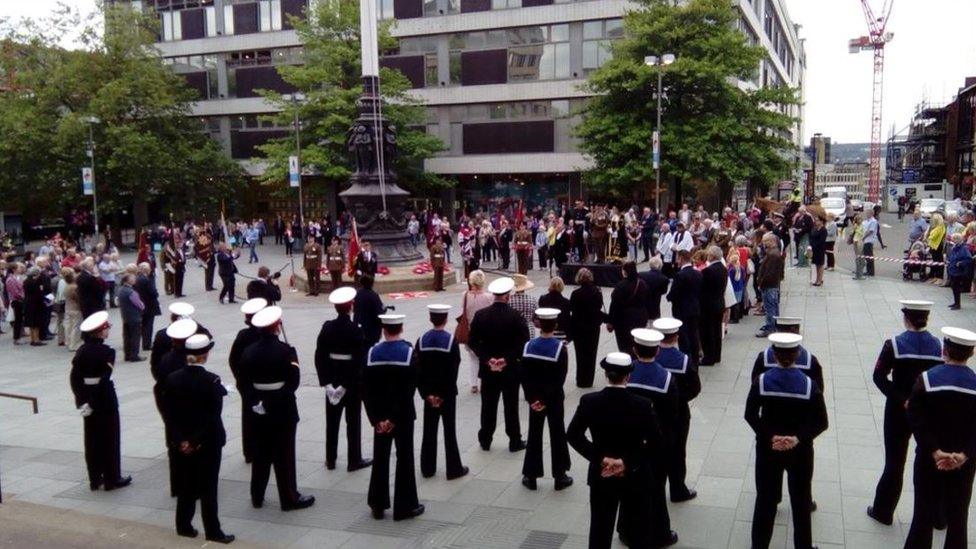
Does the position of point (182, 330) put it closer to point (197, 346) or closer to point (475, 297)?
point (197, 346)

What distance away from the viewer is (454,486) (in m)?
7.77

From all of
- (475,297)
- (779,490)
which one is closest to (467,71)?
(475,297)

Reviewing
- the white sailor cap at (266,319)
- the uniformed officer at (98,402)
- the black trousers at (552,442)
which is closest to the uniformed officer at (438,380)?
the black trousers at (552,442)

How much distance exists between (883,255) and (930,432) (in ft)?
75.9

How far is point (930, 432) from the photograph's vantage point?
5.70 meters

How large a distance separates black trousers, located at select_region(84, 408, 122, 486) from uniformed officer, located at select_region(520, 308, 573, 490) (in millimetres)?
4053

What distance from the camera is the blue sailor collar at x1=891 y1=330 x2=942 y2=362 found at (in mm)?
6535

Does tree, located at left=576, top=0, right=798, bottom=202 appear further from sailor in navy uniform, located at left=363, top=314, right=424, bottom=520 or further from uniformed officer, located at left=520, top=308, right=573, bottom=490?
sailor in navy uniform, located at left=363, top=314, right=424, bottom=520

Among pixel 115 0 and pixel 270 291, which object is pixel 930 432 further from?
pixel 115 0

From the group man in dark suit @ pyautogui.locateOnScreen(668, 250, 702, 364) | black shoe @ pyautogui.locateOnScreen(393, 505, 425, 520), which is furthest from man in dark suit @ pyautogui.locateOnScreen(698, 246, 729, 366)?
black shoe @ pyautogui.locateOnScreen(393, 505, 425, 520)

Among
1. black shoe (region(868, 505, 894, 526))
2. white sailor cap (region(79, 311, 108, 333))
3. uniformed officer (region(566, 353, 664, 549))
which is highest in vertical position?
white sailor cap (region(79, 311, 108, 333))

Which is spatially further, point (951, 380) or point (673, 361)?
point (673, 361)

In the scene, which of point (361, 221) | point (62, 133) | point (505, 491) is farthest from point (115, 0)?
point (505, 491)

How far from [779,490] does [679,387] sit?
1.15 metres
